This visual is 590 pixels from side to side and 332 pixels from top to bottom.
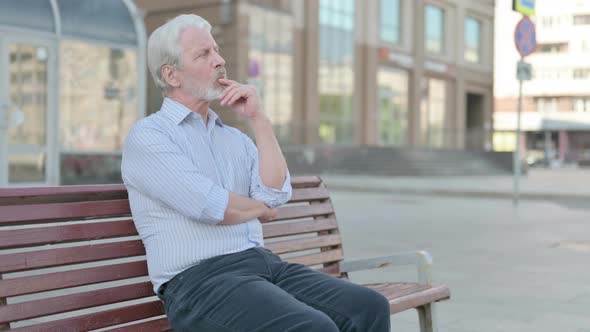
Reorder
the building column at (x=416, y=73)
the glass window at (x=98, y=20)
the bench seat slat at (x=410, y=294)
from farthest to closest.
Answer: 1. the building column at (x=416, y=73)
2. the glass window at (x=98, y=20)
3. the bench seat slat at (x=410, y=294)

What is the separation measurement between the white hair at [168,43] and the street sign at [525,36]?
12.5m

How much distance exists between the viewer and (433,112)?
47.4 metres

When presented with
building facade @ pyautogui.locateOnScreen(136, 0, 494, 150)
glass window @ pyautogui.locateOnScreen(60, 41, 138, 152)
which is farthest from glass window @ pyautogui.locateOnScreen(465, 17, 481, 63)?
glass window @ pyautogui.locateOnScreen(60, 41, 138, 152)

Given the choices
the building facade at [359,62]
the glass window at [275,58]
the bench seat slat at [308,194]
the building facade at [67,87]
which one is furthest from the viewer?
the building facade at [359,62]

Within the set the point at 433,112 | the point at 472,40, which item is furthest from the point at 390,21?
the point at 472,40

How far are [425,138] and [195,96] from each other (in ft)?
143

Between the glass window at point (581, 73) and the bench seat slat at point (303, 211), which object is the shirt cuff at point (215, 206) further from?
the glass window at point (581, 73)

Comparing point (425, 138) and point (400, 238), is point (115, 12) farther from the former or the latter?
point (425, 138)

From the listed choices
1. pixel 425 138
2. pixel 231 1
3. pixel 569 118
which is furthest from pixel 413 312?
pixel 569 118

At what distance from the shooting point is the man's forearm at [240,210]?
110 inches

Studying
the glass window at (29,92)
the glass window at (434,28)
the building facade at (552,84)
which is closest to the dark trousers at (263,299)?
the glass window at (29,92)

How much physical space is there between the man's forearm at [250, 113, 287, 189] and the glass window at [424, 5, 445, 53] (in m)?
43.6

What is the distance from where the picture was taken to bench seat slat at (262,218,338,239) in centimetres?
358

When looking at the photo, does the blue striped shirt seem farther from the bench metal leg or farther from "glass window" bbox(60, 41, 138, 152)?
"glass window" bbox(60, 41, 138, 152)
